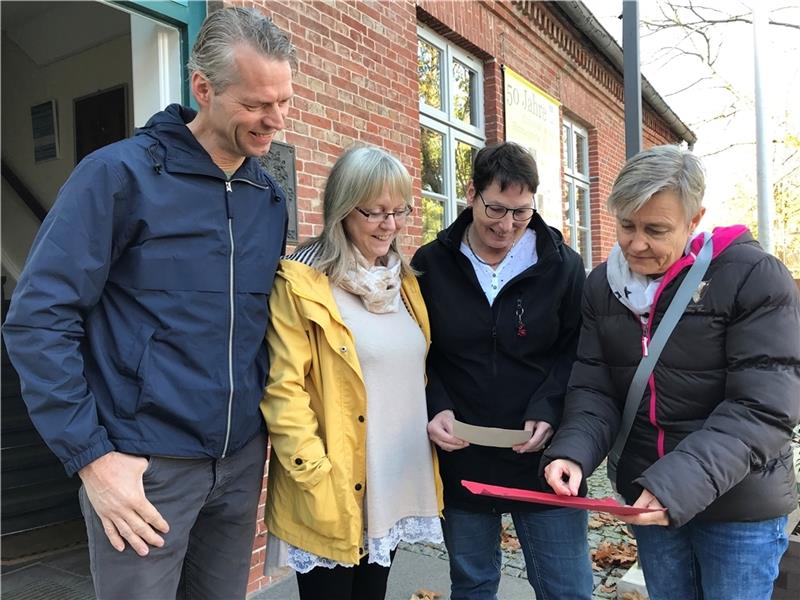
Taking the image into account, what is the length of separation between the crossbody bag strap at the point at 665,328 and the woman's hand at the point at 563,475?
7.5 inches

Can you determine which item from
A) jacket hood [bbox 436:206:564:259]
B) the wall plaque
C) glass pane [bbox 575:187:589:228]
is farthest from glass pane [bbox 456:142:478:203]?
jacket hood [bbox 436:206:564:259]

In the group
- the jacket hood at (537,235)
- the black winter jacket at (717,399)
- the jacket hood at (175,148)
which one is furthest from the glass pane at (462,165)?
the jacket hood at (175,148)

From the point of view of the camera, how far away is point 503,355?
89.0 inches

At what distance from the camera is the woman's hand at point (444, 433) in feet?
7.07

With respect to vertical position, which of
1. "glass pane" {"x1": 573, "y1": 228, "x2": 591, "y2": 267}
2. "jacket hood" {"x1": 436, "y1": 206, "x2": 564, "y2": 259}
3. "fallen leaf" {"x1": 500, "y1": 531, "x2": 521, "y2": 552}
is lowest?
"fallen leaf" {"x1": 500, "y1": 531, "x2": 521, "y2": 552}

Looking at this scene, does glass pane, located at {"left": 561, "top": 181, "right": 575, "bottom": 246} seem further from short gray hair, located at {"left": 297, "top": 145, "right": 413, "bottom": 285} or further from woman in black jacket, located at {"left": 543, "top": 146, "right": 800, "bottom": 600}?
woman in black jacket, located at {"left": 543, "top": 146, "right": 800, "bottom": 600}

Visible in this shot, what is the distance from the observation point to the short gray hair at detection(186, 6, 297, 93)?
5.40 feet

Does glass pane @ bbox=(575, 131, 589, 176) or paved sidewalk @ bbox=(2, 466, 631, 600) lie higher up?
glass pane @ bbox=(575, 131, 589, 176)

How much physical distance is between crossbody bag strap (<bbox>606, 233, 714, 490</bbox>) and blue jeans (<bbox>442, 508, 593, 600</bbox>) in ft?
1.90

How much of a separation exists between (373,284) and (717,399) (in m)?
1.03

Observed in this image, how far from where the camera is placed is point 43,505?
464 centimetres

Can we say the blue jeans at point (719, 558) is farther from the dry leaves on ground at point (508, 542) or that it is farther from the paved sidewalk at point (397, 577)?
the dry leaves on ground at point (508, 542)

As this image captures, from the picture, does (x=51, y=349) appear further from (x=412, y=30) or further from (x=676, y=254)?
(x=412, y=30)

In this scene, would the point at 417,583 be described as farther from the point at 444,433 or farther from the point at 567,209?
the point at 567,209
